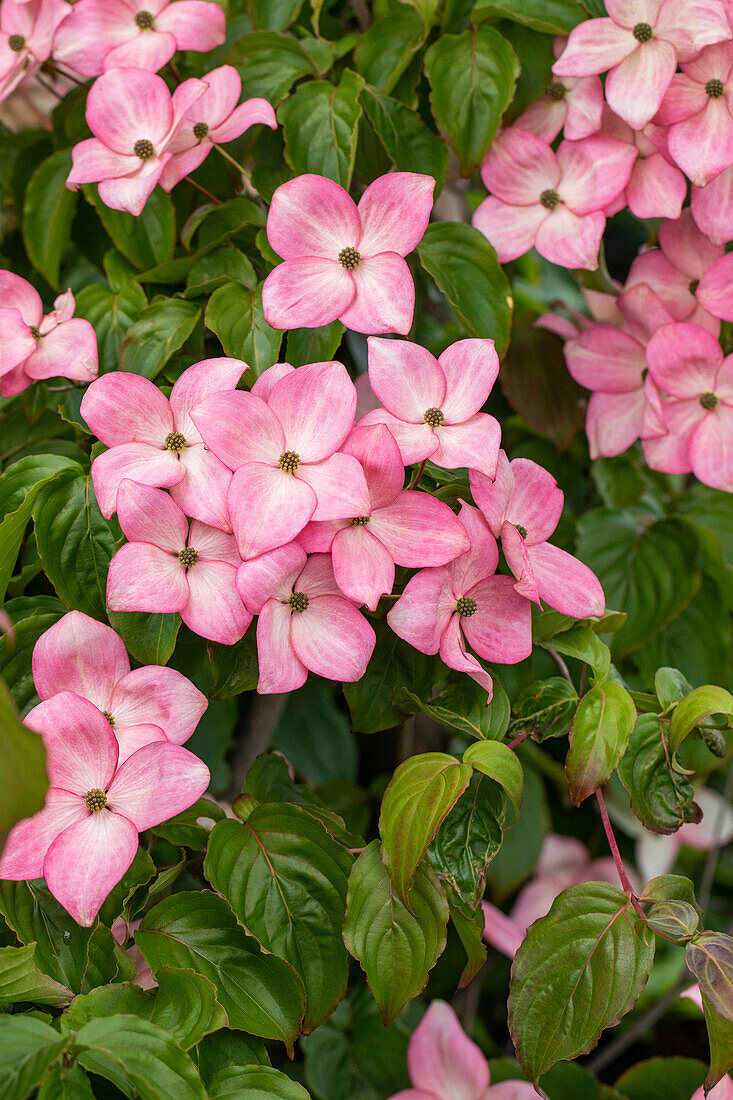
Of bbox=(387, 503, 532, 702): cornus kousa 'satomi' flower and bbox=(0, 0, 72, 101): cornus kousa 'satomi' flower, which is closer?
bbox=(387, 503, 532, 702): cornus kousa 'satomi' flower

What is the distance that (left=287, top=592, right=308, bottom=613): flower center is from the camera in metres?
0.55

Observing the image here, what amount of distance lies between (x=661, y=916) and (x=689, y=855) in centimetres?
77

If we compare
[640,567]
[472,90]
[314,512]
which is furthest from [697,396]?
[314,512]

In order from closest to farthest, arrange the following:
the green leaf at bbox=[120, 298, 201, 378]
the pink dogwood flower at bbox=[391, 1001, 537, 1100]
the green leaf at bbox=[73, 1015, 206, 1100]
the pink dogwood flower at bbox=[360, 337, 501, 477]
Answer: the green leaf at bbox=[73, 1015, 206, 1100], the pink dogwood flower at bbox=[360, 337, 501, 477], the green leaf at bbox=[120, 298, 201, 378], the pink dogwood flower at bbox=[391, 1001, 537, 1100]

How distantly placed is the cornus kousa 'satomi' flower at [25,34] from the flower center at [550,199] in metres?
0.40

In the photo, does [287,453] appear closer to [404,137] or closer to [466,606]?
[466,606]

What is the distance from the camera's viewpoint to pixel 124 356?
0.67 m

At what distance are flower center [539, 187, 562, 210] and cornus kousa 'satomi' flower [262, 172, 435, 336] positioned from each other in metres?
0.18

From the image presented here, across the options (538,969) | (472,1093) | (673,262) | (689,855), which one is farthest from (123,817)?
(689,855)

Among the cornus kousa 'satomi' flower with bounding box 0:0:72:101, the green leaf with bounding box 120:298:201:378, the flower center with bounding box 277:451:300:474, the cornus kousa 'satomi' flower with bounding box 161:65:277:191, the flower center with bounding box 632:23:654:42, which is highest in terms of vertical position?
the cornus kousa 'satomi' flower with bounding box 0:0:72:101

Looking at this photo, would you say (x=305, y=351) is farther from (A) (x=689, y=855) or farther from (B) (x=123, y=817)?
(A) (x=689, y=855)

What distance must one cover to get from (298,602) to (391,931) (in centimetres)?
21

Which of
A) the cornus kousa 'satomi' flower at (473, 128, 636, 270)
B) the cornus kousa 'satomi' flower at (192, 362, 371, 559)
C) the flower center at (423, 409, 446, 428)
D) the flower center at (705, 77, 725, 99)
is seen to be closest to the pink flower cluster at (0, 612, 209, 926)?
the cornus kousa 'satomi' flower at (192, 362, 371, 559)

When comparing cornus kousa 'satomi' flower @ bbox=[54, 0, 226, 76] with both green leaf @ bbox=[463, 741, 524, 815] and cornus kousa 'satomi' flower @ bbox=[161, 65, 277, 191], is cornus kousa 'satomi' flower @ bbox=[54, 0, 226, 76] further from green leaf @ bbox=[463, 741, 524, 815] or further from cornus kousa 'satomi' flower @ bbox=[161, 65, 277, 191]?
green leaf @ bbox=[463, 741, 524, 815]
